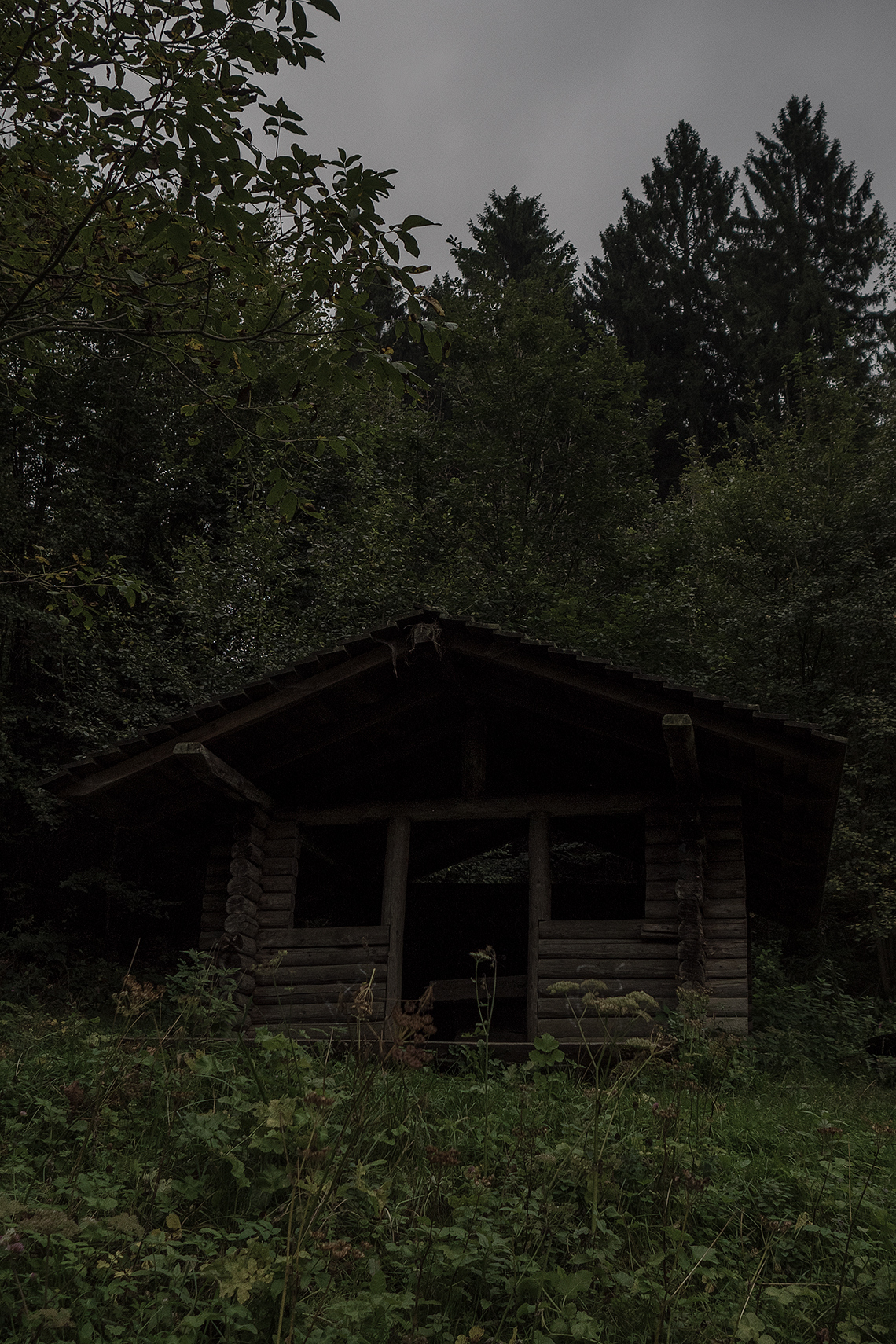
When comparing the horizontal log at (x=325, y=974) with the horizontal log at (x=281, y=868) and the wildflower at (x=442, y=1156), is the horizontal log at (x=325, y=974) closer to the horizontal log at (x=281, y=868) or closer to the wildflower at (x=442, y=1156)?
the horizontal log at (x=281, y=868)

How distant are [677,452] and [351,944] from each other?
1032 inches

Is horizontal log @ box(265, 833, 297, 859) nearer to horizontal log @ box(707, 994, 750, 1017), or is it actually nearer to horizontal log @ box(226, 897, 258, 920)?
horizontal log @ box(226, 897, 258, 920)

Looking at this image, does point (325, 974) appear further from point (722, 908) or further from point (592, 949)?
point (722, 908)

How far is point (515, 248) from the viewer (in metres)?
34.1

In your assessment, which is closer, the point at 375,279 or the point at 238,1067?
the point at 238,1067

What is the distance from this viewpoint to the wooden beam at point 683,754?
783 cm

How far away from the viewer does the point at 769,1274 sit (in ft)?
12.2

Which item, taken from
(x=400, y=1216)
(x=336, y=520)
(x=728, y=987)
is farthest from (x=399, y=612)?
(x=400, y=1216)

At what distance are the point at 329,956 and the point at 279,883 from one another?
903 millimetres

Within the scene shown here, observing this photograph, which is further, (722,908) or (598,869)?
(598,869)

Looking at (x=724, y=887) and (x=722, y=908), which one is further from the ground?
(x=724, y=887)

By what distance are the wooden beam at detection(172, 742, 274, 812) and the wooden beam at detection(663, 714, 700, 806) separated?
3.85 metres

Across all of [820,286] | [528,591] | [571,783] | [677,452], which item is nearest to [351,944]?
[571,783]

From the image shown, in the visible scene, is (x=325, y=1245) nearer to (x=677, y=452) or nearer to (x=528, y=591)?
(x=528, y=591)
